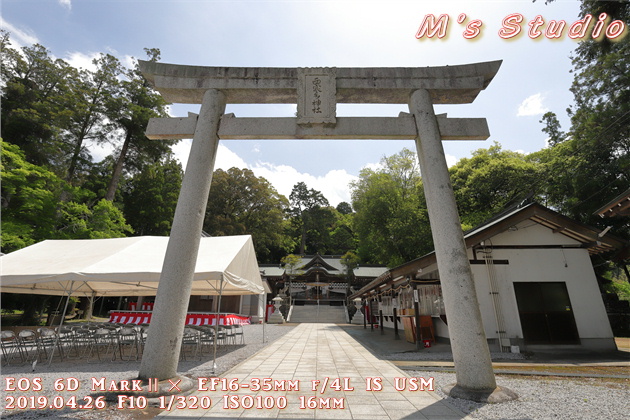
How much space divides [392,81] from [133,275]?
21.4 feet

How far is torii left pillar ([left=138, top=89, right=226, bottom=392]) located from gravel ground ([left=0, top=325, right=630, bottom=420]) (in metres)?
0.63

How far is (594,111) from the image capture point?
43.2 feet

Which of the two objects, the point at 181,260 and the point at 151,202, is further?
the point at 151,202

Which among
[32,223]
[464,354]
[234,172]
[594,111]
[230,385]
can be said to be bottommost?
[230,385]

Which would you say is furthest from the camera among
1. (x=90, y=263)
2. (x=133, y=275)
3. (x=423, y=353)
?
Result: (x=423, y=353)

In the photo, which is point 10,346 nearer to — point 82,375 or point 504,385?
point 82,375

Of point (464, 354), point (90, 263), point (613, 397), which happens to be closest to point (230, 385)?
point (464, 354)

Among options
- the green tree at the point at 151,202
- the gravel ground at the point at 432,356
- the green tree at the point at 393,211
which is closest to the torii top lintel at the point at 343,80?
the gravel ground at the point at 432,356

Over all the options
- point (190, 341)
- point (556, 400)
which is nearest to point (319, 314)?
point (190, 341)

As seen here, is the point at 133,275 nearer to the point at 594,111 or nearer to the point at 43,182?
the point at 43,182

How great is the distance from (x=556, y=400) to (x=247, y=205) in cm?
3099

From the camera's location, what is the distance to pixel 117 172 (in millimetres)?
19953

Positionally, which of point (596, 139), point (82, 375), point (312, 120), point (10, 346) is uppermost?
point (596, 139)

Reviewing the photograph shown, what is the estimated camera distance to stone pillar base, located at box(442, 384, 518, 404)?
3541 millimetres
